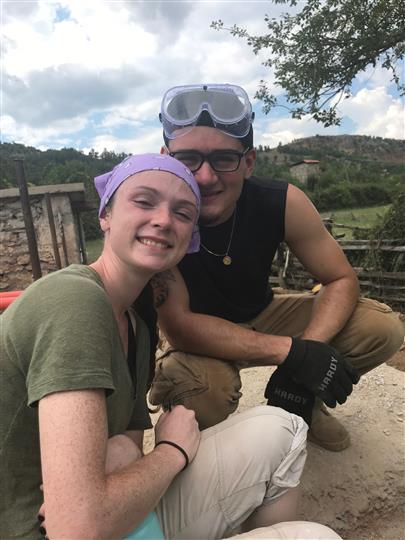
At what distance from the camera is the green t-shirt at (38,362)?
105cm

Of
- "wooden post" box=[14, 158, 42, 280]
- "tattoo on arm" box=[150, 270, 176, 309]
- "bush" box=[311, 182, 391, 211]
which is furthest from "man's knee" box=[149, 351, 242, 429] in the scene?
"bush" box=[311, 182, 391, 211]

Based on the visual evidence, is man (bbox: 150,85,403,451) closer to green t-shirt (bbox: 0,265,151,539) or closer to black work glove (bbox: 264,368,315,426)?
black work glove (bbox: 264,368,315,426)

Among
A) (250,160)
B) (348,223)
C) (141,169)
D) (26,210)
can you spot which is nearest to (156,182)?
(141,169)

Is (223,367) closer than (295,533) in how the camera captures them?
No

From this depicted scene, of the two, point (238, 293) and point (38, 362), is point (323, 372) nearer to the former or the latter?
point (238, 293)

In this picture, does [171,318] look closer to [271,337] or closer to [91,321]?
[271,337]

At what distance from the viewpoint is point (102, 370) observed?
3.58 feet

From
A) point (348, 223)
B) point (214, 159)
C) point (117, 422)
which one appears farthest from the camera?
point (348, 223)

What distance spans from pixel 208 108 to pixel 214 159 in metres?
0.29

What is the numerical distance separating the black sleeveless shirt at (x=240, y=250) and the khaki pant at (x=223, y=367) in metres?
0.30

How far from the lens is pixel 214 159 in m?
2.10

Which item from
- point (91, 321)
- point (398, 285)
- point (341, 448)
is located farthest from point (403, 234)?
point (91, 321)

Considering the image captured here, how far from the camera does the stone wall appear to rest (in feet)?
30.6

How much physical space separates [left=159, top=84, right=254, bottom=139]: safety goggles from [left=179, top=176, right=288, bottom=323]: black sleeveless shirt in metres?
0.38
